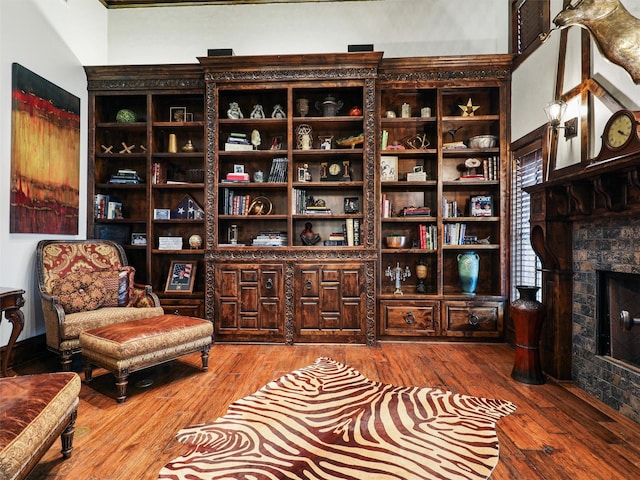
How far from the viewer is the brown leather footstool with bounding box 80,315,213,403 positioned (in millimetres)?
2406

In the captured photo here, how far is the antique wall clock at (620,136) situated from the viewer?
2.00 meters

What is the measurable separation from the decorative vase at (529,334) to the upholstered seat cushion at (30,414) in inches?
116

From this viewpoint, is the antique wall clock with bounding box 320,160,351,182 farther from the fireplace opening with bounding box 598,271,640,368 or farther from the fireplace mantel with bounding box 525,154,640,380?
the fireplace opening with bounding box 598,271,640,368

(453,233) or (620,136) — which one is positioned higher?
(620,136)

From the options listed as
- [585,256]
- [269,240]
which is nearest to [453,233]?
[585,256]

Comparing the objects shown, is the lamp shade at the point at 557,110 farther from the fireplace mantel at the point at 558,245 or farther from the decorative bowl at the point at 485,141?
the decorative bowl at the point at 485,141

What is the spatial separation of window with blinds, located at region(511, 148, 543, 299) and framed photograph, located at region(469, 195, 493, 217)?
229mm

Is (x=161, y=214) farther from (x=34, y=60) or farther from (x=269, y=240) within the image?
Result: (x=34, y=60)

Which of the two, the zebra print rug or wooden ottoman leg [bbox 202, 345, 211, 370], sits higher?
wooden ottoman leg [bbox 202, 345, 211, 370]

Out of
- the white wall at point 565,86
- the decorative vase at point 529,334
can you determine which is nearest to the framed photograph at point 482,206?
the white wall at point 565,86

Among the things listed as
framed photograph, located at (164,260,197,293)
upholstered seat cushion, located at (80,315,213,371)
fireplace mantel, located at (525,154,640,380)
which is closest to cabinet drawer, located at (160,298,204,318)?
framed photograph, located at (164,260,197,293)

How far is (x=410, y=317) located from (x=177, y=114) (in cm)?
361

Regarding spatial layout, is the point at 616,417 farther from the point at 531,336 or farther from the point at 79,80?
the point at 79,80

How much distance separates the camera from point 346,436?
6.35ft
